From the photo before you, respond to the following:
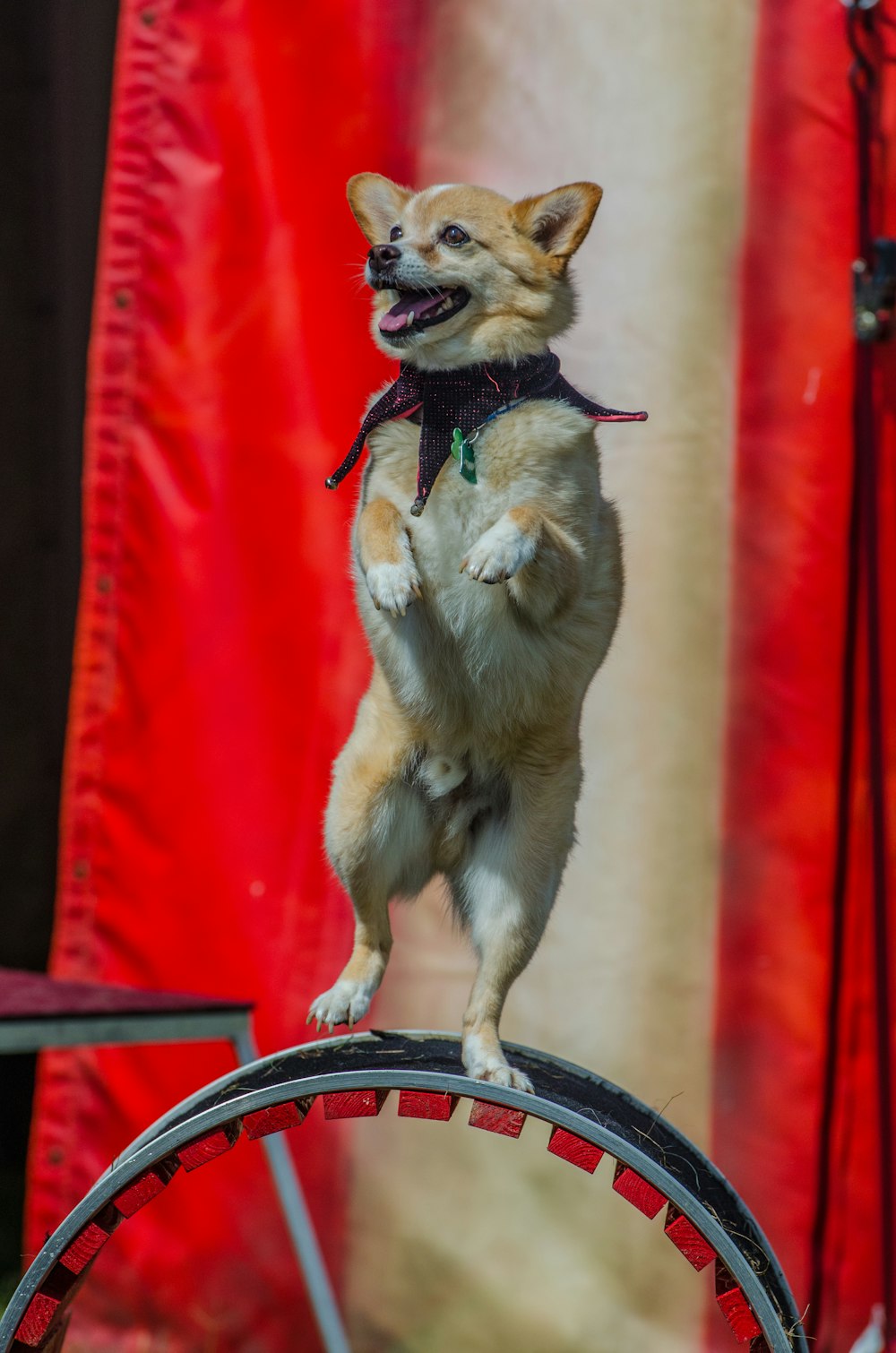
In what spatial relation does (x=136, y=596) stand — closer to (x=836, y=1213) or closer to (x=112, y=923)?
(x=112, y=923)

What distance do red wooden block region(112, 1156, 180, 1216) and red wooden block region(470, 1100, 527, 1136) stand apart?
25 cm

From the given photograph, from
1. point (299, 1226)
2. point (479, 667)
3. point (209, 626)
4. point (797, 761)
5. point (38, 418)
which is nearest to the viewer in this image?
point (479, 667)

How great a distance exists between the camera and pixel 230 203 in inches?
77.0

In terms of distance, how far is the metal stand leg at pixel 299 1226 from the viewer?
164 cm

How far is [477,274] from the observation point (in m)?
0.96

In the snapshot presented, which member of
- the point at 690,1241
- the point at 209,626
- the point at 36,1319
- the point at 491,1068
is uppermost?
the point at 209,626

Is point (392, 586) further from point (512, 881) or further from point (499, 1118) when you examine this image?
point (499, 1118)

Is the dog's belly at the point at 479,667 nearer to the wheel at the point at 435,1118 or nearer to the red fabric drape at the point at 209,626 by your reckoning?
the wheel at the point at 435,1118

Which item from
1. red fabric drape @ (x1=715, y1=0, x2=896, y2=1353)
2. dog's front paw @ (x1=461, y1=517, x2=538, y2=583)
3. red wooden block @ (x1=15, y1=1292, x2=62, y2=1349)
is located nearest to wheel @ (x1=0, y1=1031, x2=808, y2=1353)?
red wooden block @ (x1=15, y1=1292, x2=62, y2=1349)

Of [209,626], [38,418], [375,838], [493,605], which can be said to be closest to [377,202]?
[493,605]

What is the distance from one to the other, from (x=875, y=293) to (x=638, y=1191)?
1285 mm

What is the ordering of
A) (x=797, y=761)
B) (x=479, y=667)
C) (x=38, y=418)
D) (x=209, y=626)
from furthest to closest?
(x=38, y=418)
(x=209, y=626)
(x=797, y=761)
(x=479, y=667)

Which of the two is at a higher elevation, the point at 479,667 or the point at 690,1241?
the point at 479,667

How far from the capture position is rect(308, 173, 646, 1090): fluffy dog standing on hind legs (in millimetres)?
931
